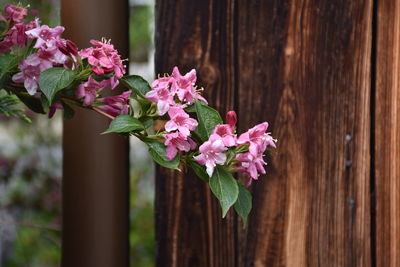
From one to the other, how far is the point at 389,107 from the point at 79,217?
70cm

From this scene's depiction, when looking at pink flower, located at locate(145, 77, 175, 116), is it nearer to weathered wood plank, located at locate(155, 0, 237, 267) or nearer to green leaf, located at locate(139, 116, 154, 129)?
green leaf, located at locate(139, 116, 154, 129)

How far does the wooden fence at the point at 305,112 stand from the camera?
125cm

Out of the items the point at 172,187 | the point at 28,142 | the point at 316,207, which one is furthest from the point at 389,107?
the point at 28,142

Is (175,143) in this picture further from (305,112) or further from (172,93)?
(305,112)

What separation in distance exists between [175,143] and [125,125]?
0.06 metres

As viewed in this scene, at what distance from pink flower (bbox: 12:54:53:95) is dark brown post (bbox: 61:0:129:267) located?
1.68 feet

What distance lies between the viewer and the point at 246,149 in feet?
2.47

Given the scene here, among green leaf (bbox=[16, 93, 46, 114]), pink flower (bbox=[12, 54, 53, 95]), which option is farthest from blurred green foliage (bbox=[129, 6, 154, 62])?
pink flower (bbox=[12, 54, 53, 95])

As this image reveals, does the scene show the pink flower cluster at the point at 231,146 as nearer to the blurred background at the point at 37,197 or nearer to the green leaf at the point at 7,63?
the green leaf at the point at 7,63

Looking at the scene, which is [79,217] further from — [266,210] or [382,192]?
[382,192]

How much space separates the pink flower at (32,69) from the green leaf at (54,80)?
0.05 metres

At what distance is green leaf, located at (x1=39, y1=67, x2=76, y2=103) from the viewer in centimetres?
72

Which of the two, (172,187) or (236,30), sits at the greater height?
(236,30)

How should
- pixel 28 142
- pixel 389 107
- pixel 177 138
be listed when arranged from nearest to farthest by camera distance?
pixel 177 138
pixel 389 107
pixel 28 142
